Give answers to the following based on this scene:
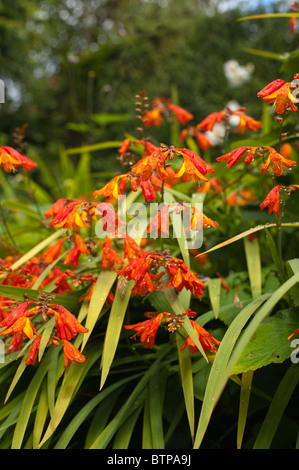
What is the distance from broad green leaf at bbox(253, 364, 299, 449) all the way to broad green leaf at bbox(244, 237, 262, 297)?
11.3 inches

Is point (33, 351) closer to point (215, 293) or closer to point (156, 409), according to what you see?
point (156, 409)

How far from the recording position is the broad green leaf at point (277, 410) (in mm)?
943

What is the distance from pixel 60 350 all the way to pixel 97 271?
0.25m

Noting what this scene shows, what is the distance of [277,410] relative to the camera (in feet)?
3.15

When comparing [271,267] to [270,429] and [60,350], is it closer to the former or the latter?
[270,429]

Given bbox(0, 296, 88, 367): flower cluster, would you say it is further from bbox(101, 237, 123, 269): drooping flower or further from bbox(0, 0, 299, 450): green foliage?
bbox(101, 237, 123, 269): drooping flower

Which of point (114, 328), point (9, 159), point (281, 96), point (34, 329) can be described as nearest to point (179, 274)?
point (114, 328)

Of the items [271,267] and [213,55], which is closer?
[271,267]

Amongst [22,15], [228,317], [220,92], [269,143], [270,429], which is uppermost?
[22,15]

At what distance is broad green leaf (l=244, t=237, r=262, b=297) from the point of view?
1249mm

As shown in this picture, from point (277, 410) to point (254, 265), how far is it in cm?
47

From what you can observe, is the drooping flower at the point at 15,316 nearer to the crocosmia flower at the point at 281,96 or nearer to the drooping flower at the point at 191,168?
the drooping flower at the point at 191,168
